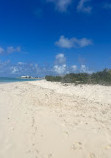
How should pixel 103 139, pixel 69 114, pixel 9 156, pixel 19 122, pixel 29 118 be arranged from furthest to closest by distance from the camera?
pixel 69 114 → pixel 29 118 → pixel 19 122 → pixel 103 139 → pixel 9 156

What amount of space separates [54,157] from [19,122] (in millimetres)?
2682

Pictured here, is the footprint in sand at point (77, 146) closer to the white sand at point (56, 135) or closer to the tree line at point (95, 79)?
the white sand at point (56, 135)

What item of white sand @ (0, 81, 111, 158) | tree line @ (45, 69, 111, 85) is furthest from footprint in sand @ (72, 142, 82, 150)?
tree line @ (45, 69, 111, 85)

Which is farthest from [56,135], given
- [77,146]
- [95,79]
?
[95,79]

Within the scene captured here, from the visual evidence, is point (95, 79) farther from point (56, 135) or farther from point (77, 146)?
point (77, 146)

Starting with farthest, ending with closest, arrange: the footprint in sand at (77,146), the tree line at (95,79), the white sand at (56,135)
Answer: the tree line at (95,79), the footprint in sand at (77,146), the white sand at (56,135)

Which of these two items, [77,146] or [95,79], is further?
[95,79]

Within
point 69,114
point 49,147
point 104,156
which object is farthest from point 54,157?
point 69,114

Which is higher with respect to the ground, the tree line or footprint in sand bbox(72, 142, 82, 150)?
the tree line

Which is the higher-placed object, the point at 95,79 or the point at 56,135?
the point at 95,79

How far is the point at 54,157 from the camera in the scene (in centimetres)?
340

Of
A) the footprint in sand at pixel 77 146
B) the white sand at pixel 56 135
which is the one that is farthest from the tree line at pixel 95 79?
the footprint in sand at pixel 77 146

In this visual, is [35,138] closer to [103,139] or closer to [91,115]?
[103,139]

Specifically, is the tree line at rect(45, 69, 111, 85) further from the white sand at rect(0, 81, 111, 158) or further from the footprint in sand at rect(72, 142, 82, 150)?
the footprint in sand at rect(72, 142, 82, 150)
